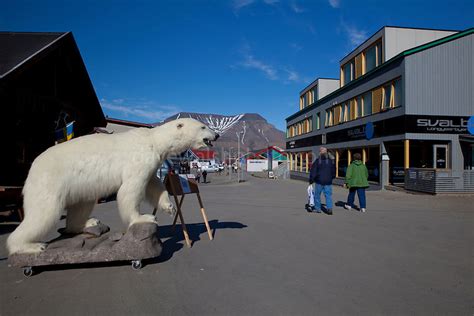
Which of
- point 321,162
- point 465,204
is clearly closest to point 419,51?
point 465,204

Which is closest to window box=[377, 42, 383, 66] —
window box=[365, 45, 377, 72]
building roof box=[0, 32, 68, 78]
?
window box=[365, 45, 377, 72]

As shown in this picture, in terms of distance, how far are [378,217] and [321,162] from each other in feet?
6.58

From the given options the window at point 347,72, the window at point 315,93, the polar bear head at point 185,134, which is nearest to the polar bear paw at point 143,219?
the polar bear head at point 185,134

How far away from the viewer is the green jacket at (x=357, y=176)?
8453 millimetres

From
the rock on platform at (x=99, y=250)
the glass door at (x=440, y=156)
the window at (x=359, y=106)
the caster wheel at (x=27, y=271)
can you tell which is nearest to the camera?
the rock on platform at (x=99, y=250)

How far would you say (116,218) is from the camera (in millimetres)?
7574

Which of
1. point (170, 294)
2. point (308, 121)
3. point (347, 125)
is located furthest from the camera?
point (308, 121)

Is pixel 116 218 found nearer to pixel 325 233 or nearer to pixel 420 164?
pixel 325 233

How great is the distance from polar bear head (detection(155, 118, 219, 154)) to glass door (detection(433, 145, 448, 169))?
14.6 metres

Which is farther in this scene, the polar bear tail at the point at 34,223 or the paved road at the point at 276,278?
the polar bear tail at the point at 34,223

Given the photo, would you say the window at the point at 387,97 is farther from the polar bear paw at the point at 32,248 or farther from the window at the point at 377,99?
the polar bear paw at the point at 32,248

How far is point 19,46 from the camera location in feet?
26.5

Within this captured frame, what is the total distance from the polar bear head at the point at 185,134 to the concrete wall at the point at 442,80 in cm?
1340

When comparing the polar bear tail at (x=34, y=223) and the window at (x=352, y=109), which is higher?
the window at (x=352, y=109)
